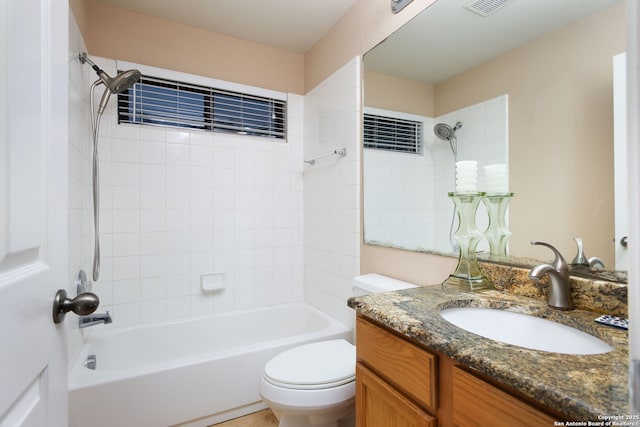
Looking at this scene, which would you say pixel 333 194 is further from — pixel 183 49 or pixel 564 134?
pixel 183 49

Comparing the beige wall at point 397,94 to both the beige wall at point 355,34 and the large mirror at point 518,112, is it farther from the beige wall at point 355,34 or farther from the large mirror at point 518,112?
the beige wall at point 355,34

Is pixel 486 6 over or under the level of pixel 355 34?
under

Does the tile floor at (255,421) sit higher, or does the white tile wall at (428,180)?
the white tile wall at (428,180)

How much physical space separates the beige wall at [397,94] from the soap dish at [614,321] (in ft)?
3.50

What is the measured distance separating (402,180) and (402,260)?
1.48ft

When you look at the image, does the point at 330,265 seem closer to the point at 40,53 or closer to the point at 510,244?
the point at 510,244

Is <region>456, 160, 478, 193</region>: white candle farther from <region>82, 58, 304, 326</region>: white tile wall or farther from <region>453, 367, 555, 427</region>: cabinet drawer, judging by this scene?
<region>82, 58, 304, 326</region>: white tile wall

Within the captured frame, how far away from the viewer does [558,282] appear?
907 mm

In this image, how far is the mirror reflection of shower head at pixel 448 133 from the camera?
141 centimetres

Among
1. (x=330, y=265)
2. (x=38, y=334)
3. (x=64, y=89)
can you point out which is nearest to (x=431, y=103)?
(x=330, y=265)

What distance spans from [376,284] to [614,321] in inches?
37.7

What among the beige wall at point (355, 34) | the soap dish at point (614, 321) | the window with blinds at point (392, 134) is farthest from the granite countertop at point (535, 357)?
the beige wall at point (355, 34)

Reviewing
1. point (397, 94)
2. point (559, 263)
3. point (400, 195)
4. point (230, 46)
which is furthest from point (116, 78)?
point (559, 263)

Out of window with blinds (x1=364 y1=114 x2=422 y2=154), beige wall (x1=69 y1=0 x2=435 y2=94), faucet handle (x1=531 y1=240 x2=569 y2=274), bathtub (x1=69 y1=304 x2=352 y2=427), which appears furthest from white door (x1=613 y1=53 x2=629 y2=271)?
bathtub (x1=69 y1=304 x2=352 y2=427)
